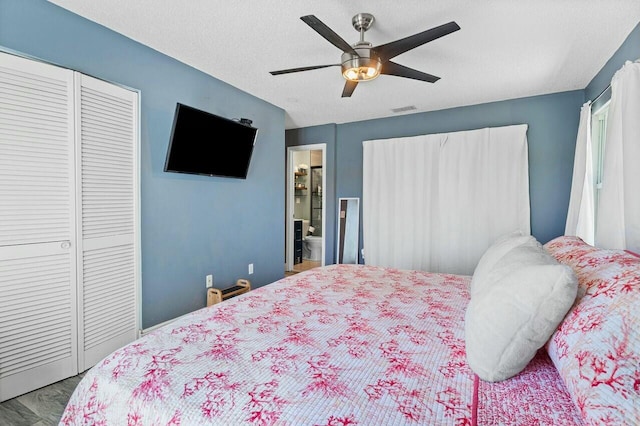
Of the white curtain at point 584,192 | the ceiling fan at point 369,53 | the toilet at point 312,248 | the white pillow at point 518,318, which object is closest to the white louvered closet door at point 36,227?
the ceiling fan at point 369,53

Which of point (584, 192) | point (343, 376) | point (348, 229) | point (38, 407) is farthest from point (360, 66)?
point (348, 229)

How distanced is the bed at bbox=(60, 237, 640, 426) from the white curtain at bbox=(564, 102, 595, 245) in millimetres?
1760

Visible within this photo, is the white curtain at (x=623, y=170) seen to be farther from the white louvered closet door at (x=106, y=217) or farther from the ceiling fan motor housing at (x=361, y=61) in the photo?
the white louvered closet door at (x=106, y=217)

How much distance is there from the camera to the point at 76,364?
2090mm

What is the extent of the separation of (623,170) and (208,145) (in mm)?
3086

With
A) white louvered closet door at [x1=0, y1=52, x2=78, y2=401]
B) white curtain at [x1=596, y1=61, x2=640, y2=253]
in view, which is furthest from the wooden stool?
white curtain at [x1=596, y1=61, x2=640, y2=253]

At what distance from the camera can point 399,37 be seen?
90.4 inches

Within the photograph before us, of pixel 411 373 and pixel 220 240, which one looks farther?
pixel 220 240

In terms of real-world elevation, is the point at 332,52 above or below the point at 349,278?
above

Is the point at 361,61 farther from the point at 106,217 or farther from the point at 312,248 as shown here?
the point at 312,248

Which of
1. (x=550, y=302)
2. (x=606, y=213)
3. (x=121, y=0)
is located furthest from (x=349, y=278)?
(x=121, y=0)

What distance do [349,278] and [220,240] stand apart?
1.62m

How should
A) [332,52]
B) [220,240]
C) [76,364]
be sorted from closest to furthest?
[76,364] → [332,52] → [220,240]

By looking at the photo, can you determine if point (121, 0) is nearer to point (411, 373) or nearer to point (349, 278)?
point (349, 278)
